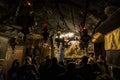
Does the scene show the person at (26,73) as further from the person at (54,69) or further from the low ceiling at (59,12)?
the low ceiling at (59,12)

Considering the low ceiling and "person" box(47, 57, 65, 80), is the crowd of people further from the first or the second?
the low ceiling

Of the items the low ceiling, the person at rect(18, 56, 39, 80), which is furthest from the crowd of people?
the low ceiling

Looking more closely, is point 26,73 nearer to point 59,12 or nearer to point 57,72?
point 57,72

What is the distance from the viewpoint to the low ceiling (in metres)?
11.2

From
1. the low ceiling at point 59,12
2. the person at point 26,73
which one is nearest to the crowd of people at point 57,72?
the person at point 26,73

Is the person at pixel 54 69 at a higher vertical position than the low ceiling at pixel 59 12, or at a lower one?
lower

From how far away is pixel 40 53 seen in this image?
18.7 metres

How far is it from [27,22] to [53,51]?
13.1m

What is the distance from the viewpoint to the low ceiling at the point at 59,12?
36.7ft

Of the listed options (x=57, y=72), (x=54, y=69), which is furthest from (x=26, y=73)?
(x=57, y=72)

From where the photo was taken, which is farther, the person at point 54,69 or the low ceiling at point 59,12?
the low ceiling at point 59,12

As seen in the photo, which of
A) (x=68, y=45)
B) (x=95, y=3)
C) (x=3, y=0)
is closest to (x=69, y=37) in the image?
(x=68, y=45)

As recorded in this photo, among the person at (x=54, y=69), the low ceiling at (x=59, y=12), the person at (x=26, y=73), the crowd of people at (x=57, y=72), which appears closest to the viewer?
the crowd of people at (x=57, y=72)

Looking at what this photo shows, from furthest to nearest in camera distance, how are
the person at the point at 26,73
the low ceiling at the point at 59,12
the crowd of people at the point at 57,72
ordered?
the low ceiling at the point at 59,12 → the person at the point at 26,73 → the crowd of people at the point at 57,72
